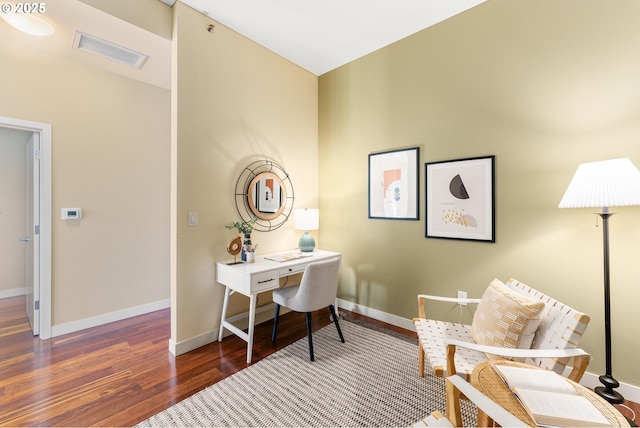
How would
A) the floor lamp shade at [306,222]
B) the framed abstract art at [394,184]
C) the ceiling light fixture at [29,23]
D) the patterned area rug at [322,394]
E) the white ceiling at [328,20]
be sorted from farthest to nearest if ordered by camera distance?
the floor lamp shade at [306,222] → the framed abstract art at [394,184] → the white ceiling at [328,20] → the ceiling light fixture at [29,23] → the patterned area rug at [322,394]

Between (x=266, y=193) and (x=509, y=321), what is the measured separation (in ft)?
7.73

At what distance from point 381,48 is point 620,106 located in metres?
2.07

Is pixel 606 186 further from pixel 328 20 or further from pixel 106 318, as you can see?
pixel 106 318

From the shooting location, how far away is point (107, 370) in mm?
2059

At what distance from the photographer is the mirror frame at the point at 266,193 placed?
9.19 ft

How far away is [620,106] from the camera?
5.83 feet

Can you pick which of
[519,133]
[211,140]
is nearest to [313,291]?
[211,140]

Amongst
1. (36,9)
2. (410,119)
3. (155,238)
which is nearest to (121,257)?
(155,238)

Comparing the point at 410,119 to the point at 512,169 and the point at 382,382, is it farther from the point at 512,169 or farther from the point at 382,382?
the point at 382,382

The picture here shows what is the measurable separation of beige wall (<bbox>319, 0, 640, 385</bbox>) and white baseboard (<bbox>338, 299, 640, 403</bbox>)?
46mm

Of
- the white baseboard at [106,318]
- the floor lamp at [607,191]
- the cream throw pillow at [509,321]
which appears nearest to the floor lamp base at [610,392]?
the floor lamp at [607,191]

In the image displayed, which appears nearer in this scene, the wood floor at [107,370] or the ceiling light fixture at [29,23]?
the wood floor at [107,370]

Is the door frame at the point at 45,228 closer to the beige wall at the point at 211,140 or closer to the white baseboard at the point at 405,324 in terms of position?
the beige wall at the point at 211,140

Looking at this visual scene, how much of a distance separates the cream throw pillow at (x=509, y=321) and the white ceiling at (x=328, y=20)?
7.89 ft
